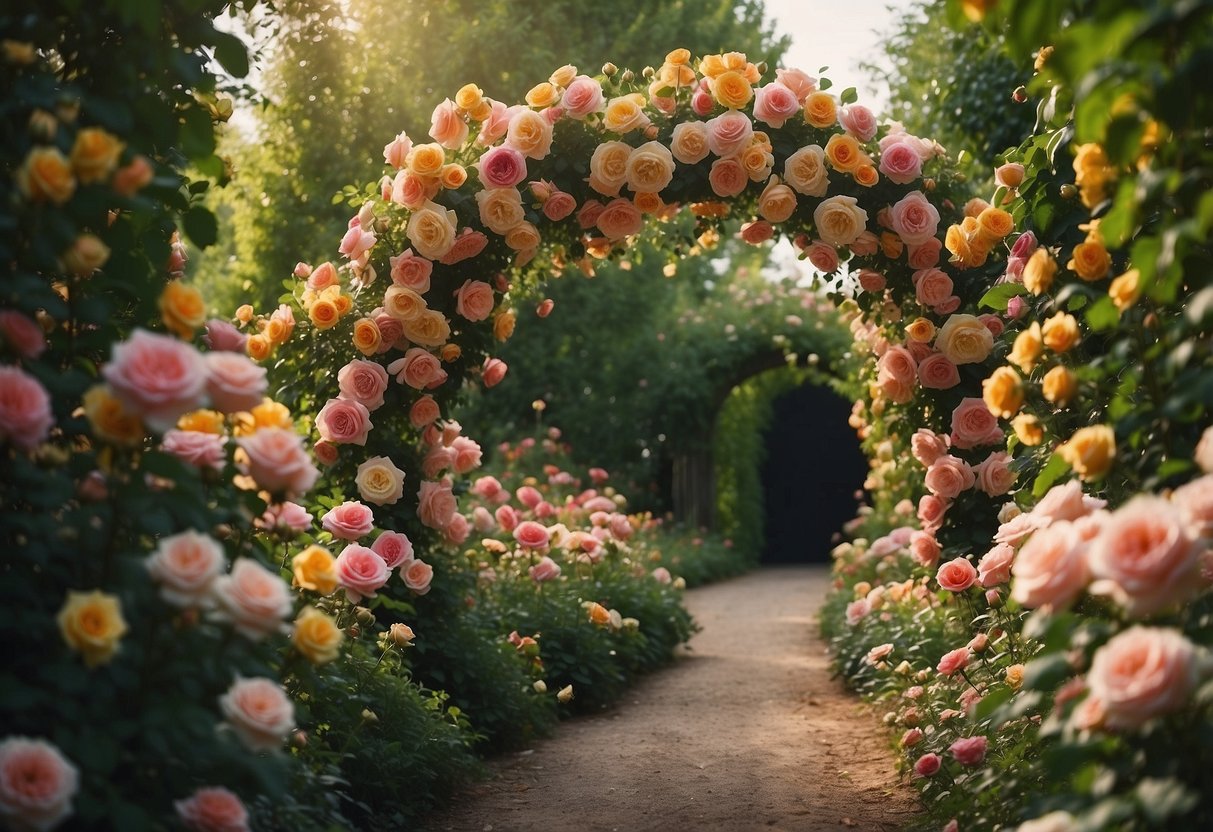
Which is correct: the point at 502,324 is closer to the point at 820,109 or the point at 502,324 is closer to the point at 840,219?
the point at 840,219

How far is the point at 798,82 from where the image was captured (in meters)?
4.41

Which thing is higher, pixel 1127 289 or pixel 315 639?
pixel 1127 289

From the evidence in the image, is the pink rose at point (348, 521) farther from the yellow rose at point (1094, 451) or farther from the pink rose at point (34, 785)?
the yellow rose at point (1094, 451)

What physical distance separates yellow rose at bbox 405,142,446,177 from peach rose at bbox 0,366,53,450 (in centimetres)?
241

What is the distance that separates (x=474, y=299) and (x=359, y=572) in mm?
1299

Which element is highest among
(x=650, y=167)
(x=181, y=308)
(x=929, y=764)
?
(x=650, y=167)

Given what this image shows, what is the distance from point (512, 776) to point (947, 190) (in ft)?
8.99

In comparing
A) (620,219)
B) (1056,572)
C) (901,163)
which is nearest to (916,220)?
(901,163)

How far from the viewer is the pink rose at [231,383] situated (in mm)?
2064

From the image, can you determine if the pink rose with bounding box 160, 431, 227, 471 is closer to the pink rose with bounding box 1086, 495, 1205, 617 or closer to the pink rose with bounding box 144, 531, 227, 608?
the pink rose with bounding box 144, 531, 227, 608

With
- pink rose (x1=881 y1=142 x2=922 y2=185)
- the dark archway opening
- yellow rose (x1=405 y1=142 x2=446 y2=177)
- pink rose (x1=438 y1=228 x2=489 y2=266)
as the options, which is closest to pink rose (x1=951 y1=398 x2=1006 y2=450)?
pink rose (x1=881 y1=142 x2=922 y2=185)

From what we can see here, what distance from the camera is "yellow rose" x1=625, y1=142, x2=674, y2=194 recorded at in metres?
4.26

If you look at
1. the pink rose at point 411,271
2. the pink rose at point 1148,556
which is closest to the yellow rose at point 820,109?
the pink rose at point 411,271

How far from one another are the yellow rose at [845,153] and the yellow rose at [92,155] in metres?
2.89
